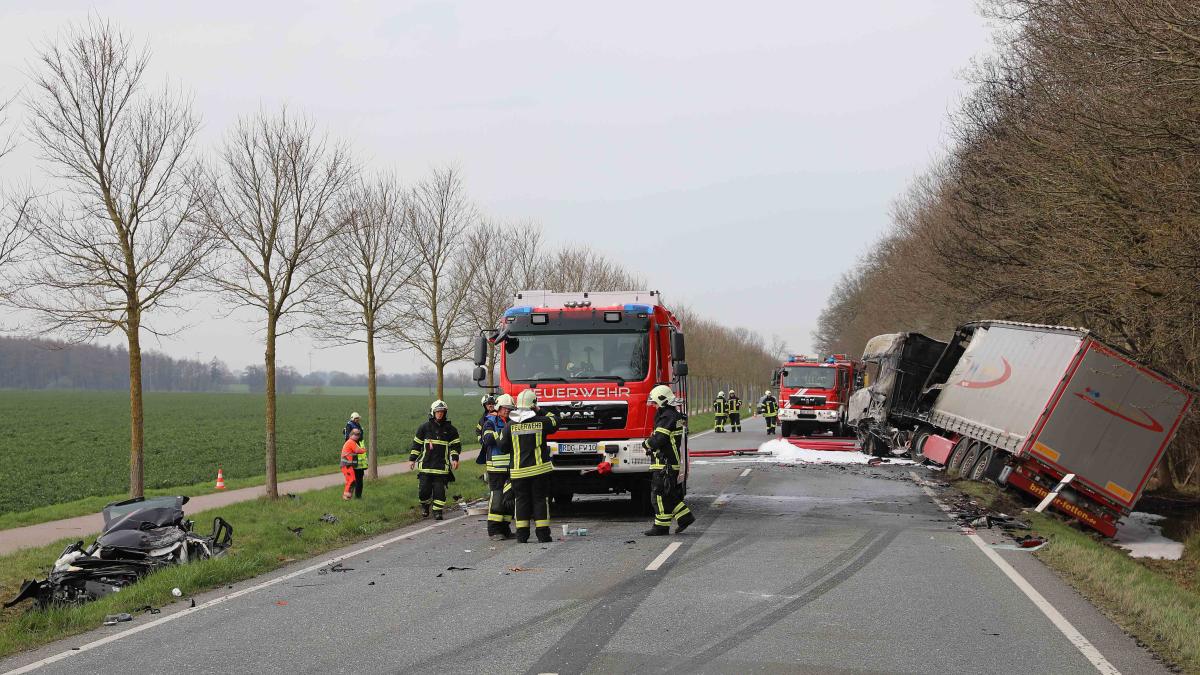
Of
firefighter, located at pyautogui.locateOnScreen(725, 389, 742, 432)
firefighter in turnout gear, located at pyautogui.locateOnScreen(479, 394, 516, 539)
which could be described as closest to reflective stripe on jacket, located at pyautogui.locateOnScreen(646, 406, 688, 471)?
firefighter in turnout gear, located at pyautogui.locateOnScreen(479, 394, 516, 539)

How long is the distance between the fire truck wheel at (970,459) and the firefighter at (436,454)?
30.0 feet

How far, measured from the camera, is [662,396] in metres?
13.2

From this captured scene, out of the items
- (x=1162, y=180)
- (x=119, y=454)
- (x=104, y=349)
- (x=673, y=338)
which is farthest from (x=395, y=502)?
(x=104, y=349)

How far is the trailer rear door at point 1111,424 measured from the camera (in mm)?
15820

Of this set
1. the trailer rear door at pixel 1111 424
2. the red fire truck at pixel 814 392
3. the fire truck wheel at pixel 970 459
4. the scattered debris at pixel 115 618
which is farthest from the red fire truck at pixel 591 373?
the red fire truck at pixel 814 392

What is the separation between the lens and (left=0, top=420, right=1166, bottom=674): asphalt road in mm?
6805

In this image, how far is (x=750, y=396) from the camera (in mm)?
125875

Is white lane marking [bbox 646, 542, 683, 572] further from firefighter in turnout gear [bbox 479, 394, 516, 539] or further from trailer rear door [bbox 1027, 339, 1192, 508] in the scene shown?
trailer rear door [bbox 1027, 339, 1192, 508]

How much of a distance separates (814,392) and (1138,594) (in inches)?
1140

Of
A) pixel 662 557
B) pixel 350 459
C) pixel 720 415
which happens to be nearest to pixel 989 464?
pixel 662 557

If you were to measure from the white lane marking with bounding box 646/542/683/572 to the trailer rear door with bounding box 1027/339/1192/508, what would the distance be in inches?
256

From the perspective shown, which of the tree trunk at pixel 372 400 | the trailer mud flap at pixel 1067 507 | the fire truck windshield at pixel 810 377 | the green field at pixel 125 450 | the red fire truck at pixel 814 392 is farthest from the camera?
the fire truck windshield at pixel 810 377

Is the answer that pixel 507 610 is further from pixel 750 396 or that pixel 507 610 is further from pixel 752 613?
pixel 750 396

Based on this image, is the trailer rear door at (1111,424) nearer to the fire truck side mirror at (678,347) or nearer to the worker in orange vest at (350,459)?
the fire truck side mirror at (678,347)
